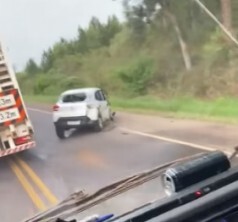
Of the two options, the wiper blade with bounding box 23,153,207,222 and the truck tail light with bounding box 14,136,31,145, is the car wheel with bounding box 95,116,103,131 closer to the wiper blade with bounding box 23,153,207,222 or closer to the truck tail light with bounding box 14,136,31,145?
the truck tail light with bounding box 14,136,31,145

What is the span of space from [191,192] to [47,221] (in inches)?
27.3

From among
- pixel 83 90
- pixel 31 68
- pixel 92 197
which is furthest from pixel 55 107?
pixel 92 197

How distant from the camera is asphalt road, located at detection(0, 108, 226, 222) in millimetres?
4359

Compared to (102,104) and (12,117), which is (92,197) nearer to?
(102,104)

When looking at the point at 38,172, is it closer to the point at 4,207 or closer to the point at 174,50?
the point at 4,207

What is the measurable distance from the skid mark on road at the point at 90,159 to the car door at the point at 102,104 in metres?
0.39

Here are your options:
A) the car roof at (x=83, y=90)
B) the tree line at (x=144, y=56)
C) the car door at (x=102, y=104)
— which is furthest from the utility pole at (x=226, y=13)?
the car roof at (x=83, y=90)

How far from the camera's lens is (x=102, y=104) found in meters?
5.12

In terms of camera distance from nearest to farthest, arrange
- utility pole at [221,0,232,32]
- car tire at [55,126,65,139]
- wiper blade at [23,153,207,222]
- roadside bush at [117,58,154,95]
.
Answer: wiper blade at [23,153,207,222] → car tire at [55,126,65,139] → roadside bush at [117,58,154,95] → utility pole at [221,0,232,32]

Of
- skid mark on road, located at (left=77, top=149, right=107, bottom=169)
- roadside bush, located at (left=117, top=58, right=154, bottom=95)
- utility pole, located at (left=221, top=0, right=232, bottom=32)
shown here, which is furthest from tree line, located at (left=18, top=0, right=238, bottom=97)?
skid mark on road, located at (left=77, top=149, right=107, bottom=169)

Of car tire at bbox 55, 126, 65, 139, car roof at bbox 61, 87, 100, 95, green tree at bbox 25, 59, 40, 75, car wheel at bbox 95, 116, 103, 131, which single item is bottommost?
car wheel at bbox 95, 116, 103, 131

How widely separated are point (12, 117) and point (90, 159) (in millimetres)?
1160

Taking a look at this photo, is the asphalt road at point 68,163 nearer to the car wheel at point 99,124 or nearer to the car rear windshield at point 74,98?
the car wheel at point 99,124

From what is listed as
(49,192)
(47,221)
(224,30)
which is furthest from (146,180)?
(224,30)
